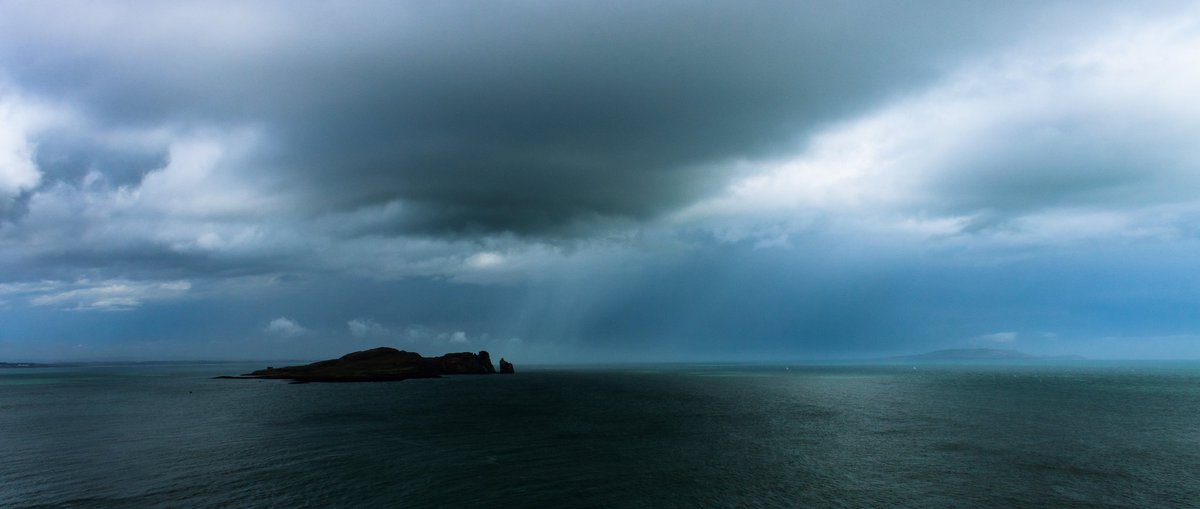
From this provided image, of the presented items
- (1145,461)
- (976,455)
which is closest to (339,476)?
(976,455)

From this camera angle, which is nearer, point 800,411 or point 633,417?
point 633,417

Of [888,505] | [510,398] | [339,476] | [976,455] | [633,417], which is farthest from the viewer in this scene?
[510,398]

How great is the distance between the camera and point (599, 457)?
2141 inches

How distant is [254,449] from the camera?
58.0 metres

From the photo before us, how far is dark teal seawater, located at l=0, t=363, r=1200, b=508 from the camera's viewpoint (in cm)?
4050

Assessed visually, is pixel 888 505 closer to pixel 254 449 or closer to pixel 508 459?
pixel 508 459

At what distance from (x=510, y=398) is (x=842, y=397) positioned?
250 ft

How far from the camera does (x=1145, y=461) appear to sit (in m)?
53.1

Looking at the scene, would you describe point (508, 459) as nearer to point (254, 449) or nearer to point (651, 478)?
point (651, 478)

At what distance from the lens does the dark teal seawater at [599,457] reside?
40.5 metres

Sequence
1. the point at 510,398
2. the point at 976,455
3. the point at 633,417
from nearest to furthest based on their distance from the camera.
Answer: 1. the point at 976,455
2. the point at 633,417
3. the point at 510,398

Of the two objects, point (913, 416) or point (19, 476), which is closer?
point (19, 476)

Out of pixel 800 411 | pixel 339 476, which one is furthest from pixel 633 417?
pixel 339 476

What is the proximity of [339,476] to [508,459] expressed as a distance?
14478mm
